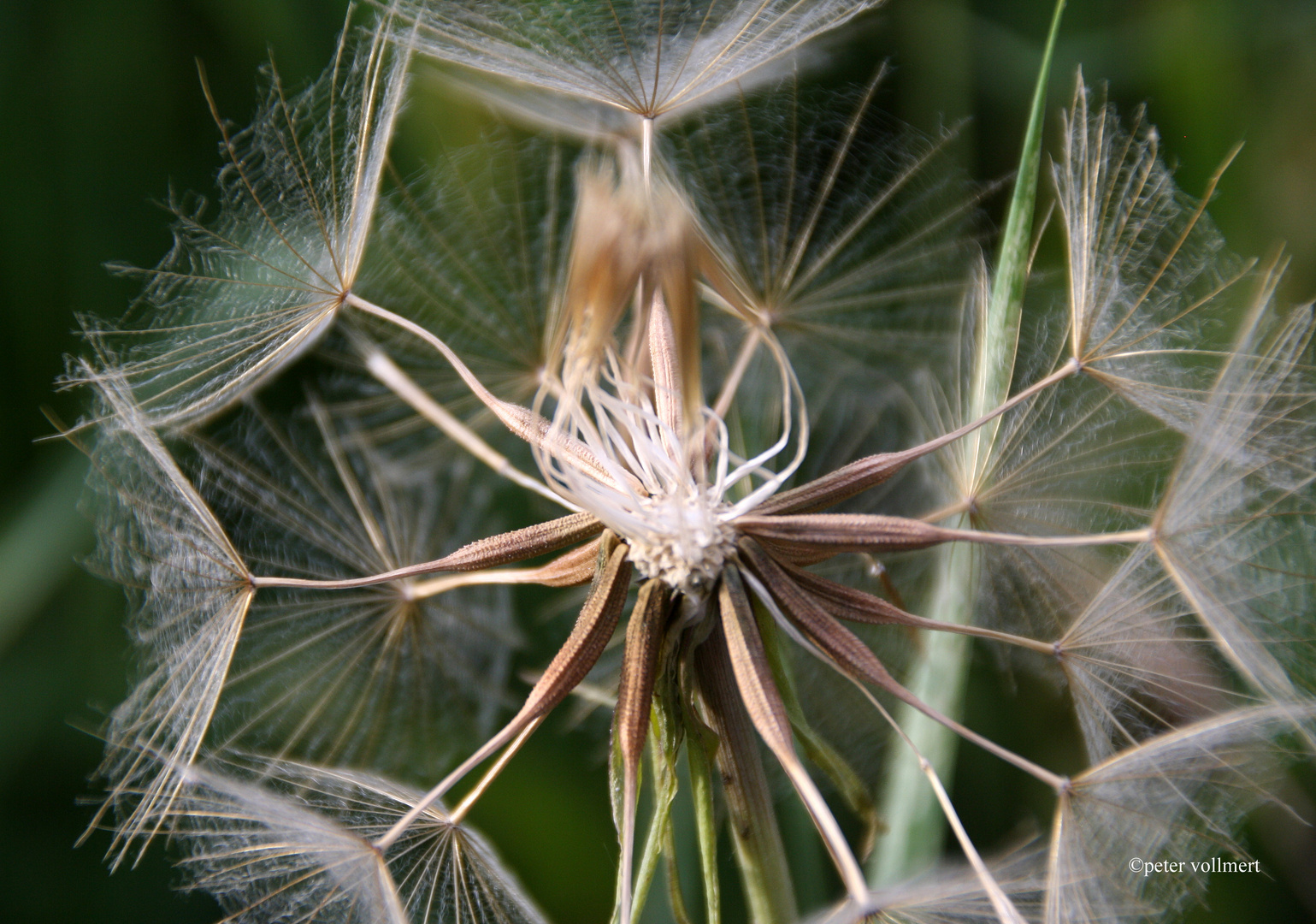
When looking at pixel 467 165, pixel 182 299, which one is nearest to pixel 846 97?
pixel 467 165

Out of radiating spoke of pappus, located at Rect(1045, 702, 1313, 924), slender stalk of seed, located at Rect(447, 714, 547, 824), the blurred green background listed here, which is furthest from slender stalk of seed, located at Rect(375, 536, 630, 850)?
the blurred green background

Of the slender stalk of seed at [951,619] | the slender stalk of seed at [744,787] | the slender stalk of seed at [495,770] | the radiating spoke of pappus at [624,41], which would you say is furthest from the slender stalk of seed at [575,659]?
the radiating spoke of pappus at [624,41]

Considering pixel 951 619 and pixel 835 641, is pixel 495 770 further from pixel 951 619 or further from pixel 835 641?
pixel 951 619

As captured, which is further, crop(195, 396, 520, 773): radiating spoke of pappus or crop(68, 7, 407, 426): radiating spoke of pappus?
crop(195, 396, 520, 773): radiating spoke of pappus

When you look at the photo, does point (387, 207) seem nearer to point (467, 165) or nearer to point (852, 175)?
point (467, 165)

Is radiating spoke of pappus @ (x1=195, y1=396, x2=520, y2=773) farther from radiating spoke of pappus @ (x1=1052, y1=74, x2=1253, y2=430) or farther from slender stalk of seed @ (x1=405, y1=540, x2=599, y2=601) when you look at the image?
radiating spoke of pappus @ (x1=1052, y1=74, x2=1253, y2=430)

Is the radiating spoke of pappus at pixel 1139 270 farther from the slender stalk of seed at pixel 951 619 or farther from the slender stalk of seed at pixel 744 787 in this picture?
the slender stalk of seed at pixel 744 787

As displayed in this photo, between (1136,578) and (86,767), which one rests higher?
(1136,578)
